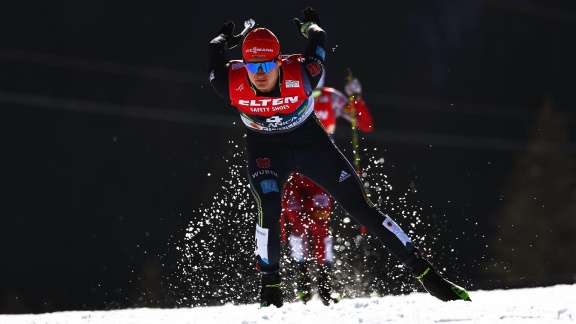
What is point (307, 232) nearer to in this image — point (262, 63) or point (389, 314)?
Result: point (262, 63)

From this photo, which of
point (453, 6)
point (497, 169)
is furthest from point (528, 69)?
point (497, 169)

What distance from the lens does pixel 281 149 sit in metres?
6.19

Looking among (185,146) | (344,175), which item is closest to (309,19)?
(344,175)

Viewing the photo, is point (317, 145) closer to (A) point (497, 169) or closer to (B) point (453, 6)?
(A) point (497, 169)

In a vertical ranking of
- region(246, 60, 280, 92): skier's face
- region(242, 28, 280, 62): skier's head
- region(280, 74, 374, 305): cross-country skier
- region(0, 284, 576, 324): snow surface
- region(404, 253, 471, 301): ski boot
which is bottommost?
region(0, 284, 576, 324): snow surface

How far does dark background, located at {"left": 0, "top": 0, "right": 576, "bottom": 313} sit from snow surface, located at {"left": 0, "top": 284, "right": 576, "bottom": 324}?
11.8m

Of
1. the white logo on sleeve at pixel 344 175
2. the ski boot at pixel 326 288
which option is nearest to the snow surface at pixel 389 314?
the ski boot at pixel 326 288

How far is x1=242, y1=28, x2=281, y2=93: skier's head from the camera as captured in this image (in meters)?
5.94

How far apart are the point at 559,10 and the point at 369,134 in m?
15.2

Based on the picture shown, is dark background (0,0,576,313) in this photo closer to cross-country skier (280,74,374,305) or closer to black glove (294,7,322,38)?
cross-country skier (280,74,374,305)

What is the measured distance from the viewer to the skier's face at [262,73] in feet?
19.5

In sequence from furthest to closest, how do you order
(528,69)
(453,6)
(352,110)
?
1. (528,69)
2. (453,6)
3. (352,110)

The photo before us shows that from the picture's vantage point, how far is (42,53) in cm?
2388

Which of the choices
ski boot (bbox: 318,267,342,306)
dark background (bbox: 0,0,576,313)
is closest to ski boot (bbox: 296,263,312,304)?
ski boot (bbox: 318,267,342,306)
